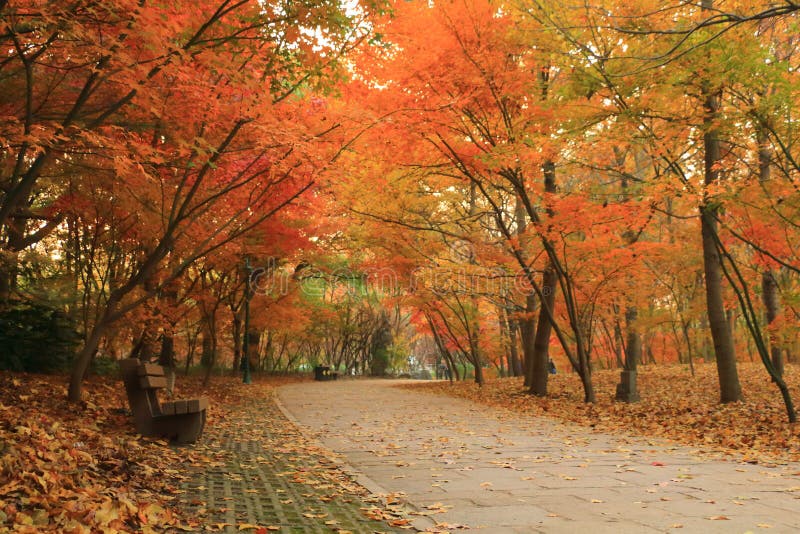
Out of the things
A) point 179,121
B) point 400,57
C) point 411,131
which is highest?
point 400,57

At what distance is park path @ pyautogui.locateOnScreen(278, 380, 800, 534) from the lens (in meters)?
3.68

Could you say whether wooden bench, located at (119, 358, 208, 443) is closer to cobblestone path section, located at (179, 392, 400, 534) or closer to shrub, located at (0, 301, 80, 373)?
cobblestone path section, located at (179, 392, 400, 534)

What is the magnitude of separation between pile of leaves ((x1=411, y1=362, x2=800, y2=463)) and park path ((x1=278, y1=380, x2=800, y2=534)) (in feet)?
2.80

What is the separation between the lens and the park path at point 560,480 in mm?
3680

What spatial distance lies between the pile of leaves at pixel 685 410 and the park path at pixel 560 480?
2.80ft

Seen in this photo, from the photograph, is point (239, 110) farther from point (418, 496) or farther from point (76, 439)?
point (418, 496)

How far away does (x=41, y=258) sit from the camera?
1100 centimetres

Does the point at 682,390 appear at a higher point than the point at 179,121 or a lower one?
lower

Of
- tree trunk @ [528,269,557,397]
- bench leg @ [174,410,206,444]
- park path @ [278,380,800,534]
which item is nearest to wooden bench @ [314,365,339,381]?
tree trunk @ [528,269,557,397]

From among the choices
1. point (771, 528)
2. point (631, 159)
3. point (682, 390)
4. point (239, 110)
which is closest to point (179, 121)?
point (239, 110)

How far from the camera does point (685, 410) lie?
33.8 ft

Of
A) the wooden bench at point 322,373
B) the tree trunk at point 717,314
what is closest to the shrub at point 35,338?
the tree trunk at point 717,314

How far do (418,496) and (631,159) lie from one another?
17382 mm

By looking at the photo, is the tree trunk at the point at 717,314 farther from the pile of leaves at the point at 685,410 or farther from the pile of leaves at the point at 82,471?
the pile of leaves at the point at 82,471
